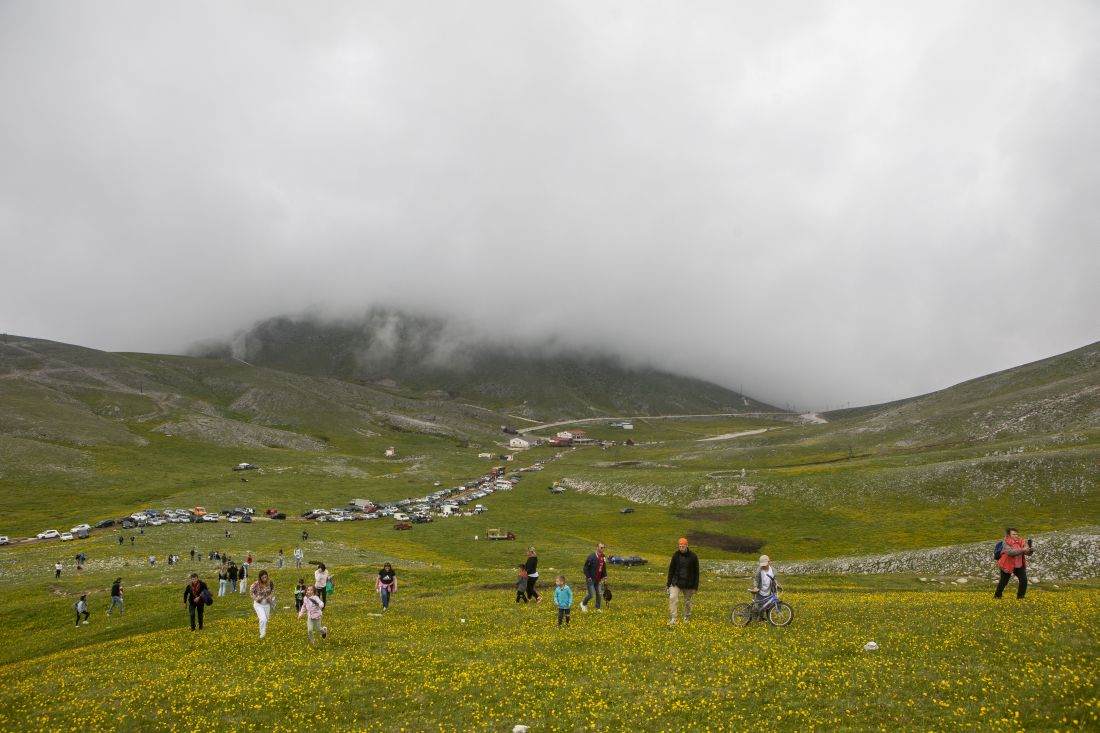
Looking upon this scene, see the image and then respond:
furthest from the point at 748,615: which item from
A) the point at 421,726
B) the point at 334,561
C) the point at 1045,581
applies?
the point at 334,561

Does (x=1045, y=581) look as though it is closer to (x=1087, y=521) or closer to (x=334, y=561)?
(x=1087, y=521)

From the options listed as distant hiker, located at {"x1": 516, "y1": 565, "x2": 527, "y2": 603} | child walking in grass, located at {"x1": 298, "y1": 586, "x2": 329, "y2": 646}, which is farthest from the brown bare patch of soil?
child walking in grass, located at {"x1": 298, "y1": 586, "x2": 329, "y2": 646}

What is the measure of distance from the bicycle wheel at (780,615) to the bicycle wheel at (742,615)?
0.95 meters

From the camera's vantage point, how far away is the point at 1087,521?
80.3 metres

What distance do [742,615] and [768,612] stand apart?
126 cm

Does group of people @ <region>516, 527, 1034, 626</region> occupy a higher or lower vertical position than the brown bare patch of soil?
higher

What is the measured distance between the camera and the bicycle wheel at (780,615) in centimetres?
2725

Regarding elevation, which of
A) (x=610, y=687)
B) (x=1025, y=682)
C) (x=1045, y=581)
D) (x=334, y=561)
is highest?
(x=1025, y=682)

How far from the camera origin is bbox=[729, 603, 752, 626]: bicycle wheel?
27891 millimetres

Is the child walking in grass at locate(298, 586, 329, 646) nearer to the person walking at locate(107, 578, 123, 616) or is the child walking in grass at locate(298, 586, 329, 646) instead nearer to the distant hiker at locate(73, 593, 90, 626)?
the person walking at locate(107, 578, 123, 616)

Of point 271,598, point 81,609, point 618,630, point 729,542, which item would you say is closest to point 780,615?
point 618,630

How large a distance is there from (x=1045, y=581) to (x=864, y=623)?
130ft

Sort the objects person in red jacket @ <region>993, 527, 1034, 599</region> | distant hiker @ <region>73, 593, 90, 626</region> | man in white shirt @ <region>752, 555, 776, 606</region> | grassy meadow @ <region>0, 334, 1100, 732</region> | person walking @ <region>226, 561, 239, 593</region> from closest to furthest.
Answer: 1. grassy meadow @ <region>0, 334, 1100, 732</region>
2. man in white shirt @ <region>752, 555, 776, 606</region>
3. person in red jacket @ <region>993, 527, 1034, 599</region>
4. distant hiker @ <region>73, 593, 90, 626</region>
5. person walking @ <region>226, 561, 239, 593</region>

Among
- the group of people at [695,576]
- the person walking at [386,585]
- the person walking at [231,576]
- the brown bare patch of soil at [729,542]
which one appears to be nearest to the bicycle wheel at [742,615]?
the group of people at [695,576]
